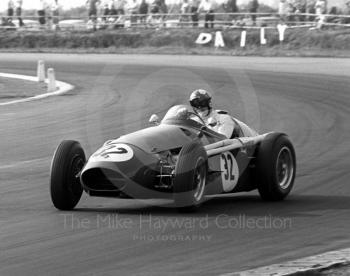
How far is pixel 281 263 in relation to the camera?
6.57m

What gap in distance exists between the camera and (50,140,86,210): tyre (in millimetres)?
9031

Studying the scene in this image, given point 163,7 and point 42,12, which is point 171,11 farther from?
point 42,12

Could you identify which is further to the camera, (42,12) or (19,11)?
(19,11)

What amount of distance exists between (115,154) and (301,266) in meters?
3.07

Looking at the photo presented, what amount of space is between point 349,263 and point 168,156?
305cm

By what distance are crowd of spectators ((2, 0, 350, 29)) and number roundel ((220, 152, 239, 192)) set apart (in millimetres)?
24604

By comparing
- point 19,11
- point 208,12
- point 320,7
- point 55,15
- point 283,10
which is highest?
point 320,7

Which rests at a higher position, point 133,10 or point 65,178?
point 65,178

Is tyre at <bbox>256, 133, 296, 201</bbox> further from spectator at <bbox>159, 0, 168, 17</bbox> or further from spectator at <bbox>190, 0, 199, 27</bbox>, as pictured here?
spectator at <bbox>159, 0, 168, 17</bbox>

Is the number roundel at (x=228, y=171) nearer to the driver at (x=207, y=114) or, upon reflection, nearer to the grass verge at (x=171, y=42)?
the driver at (x=207, y=114)

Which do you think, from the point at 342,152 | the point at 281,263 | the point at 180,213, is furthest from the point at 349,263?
the point at 342,152

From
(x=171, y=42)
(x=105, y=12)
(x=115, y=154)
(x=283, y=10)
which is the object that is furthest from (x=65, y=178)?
(x=105, y=12)

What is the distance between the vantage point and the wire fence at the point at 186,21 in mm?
34094

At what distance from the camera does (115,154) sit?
8820mm
